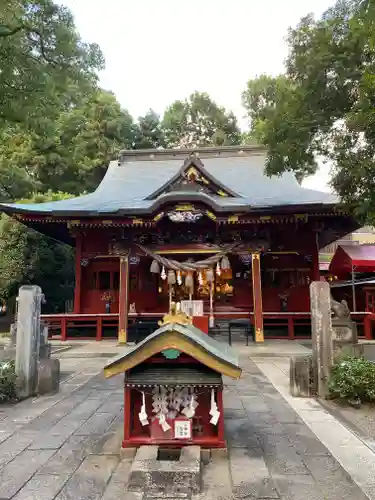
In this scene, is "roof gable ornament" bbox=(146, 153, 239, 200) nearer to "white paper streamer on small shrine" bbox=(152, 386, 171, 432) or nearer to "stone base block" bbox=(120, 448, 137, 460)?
"white paper streamer on small shrine" bbox=(152, 386, 171, 432)

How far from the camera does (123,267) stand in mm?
13344

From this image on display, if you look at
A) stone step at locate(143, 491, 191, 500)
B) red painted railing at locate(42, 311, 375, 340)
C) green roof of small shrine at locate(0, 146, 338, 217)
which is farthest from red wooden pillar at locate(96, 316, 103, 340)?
stone step at locate(143, 491, 191, 500)

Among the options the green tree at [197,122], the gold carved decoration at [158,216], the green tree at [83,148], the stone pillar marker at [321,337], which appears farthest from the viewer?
the green tree at [197,122]

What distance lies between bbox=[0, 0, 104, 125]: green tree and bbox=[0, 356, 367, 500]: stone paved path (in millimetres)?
6760

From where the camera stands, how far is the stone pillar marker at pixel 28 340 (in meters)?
6.48

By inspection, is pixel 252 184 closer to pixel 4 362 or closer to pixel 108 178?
pixel 108 178

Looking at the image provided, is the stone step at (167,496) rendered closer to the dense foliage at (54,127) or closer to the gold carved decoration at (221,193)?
the dense foliage at (54,127)

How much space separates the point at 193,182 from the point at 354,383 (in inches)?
395

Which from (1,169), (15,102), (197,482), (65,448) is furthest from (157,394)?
(1,169)

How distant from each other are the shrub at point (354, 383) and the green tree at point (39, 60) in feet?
28.3

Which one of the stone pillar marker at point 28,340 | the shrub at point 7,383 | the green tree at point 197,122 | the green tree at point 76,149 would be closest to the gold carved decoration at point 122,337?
the stone pillar marker at point 28,340

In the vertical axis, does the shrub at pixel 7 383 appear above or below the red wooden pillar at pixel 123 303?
below

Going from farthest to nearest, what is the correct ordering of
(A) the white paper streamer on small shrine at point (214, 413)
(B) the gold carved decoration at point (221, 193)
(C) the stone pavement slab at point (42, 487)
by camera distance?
(B) the gold carved decoration at point (221, 193) < (A) the white paper streamer on small shrine at point (214, 413) < (C) the stone pavement slab at point (42, 487)

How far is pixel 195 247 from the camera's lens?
528 inches
